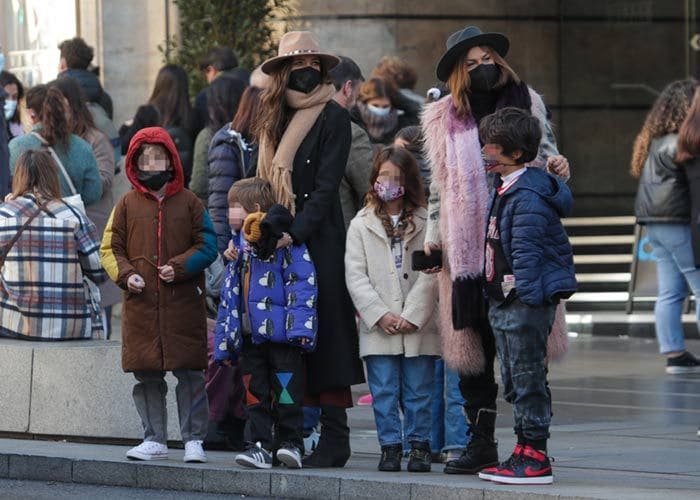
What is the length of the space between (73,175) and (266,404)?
358cm

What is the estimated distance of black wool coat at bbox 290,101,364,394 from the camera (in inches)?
340

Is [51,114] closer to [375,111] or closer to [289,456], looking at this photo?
[375,111]

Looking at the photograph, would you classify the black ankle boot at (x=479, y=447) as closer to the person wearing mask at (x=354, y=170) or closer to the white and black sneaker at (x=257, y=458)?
the white and black sneaker at (x=257, y=458)

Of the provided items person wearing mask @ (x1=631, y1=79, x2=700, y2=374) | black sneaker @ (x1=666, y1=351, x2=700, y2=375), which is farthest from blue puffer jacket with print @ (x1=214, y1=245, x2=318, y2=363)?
black sneaker @ (x1=666, y1=351, x2=700, y2=375)

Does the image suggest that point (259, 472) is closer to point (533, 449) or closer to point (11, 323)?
point (533, 449)

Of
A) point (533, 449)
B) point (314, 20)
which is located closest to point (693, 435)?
point (533, 449)

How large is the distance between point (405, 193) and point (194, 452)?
1.62m

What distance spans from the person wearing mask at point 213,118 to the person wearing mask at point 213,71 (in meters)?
1.06

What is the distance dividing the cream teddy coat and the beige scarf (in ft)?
1.26

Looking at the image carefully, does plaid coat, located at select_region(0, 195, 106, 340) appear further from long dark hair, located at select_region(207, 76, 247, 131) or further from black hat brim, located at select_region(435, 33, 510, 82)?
black hat brim, located at select_region(435, 33, 510, 82)

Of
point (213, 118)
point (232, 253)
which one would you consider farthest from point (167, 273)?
point (213, 118)

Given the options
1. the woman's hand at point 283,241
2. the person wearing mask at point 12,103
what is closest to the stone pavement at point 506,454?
the woman's hand at point 283,241

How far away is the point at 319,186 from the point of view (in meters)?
8.69

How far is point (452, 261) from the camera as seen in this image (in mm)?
8289
